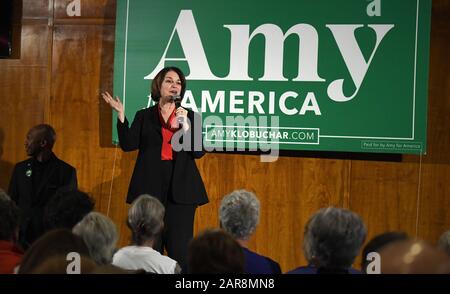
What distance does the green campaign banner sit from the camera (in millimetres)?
4961

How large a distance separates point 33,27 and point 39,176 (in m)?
1.51

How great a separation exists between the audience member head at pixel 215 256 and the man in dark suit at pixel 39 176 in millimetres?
2625

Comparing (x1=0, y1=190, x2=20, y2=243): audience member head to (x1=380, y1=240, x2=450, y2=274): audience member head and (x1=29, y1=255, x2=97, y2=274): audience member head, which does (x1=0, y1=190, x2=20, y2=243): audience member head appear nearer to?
(x1=29, y1=255, x2=97, y2=274): audience member head

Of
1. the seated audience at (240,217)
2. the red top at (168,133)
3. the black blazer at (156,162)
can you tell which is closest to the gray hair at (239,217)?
the seated audience at (240,217)

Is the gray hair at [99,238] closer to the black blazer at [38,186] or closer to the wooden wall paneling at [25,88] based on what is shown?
the black blazer at [38,186]

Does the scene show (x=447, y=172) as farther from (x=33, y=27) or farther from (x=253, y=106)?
(x=33, y=27)

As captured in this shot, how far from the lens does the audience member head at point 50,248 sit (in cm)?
214

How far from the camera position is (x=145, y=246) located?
317 cm

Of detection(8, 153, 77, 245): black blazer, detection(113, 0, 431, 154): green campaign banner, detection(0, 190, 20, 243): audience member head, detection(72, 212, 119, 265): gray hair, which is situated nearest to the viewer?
detection(72, 212, 119, 265): gray hair

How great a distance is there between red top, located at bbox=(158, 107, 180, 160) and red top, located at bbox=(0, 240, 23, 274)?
1849 millimetres

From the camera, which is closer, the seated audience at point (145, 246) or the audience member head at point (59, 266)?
the audience member head at point (59, 266)

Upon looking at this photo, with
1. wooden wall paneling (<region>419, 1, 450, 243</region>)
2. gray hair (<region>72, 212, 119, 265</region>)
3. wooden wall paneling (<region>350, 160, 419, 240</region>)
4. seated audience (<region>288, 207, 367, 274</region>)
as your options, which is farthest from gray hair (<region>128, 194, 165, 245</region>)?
wooden wall paneling (<region>419, 1, 450, 243</region>)

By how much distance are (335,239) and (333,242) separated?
0.01 m
